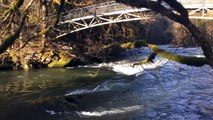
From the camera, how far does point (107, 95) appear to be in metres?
19.1

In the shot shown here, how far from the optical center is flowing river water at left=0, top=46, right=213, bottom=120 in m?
15.5

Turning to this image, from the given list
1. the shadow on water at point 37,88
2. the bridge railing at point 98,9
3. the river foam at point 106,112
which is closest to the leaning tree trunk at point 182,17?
the river foam at point 106,112

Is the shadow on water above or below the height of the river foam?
above

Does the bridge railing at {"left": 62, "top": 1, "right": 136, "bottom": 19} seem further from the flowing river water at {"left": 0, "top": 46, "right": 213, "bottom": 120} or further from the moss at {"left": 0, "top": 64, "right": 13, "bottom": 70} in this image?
the moss at {"left": 0, "top": 64, "right": 13, "bottom": 70}

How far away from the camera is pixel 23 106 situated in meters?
17.1

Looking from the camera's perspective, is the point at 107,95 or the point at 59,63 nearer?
the point at 107,95

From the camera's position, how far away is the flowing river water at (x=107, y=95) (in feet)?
50.8

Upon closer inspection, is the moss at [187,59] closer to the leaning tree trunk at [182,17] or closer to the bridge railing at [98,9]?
the leaning tree trunk at [182,17]

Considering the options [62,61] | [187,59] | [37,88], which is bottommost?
[37,88]

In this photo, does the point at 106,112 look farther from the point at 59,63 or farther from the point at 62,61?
the point at 62,61

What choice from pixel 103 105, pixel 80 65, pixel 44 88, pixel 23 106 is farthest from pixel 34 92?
pixel 80 65

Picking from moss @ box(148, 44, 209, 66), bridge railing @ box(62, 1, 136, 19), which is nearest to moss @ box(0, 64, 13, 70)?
bridge railing @ box(62, 1, 136, 19)

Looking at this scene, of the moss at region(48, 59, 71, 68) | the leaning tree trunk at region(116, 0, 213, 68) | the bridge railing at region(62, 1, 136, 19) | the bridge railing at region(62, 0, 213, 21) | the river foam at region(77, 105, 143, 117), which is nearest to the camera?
the leaning tree trunk at region(116, 0, 213, 68)

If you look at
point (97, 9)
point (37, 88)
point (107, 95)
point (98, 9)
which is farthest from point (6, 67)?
point (107, 95)
